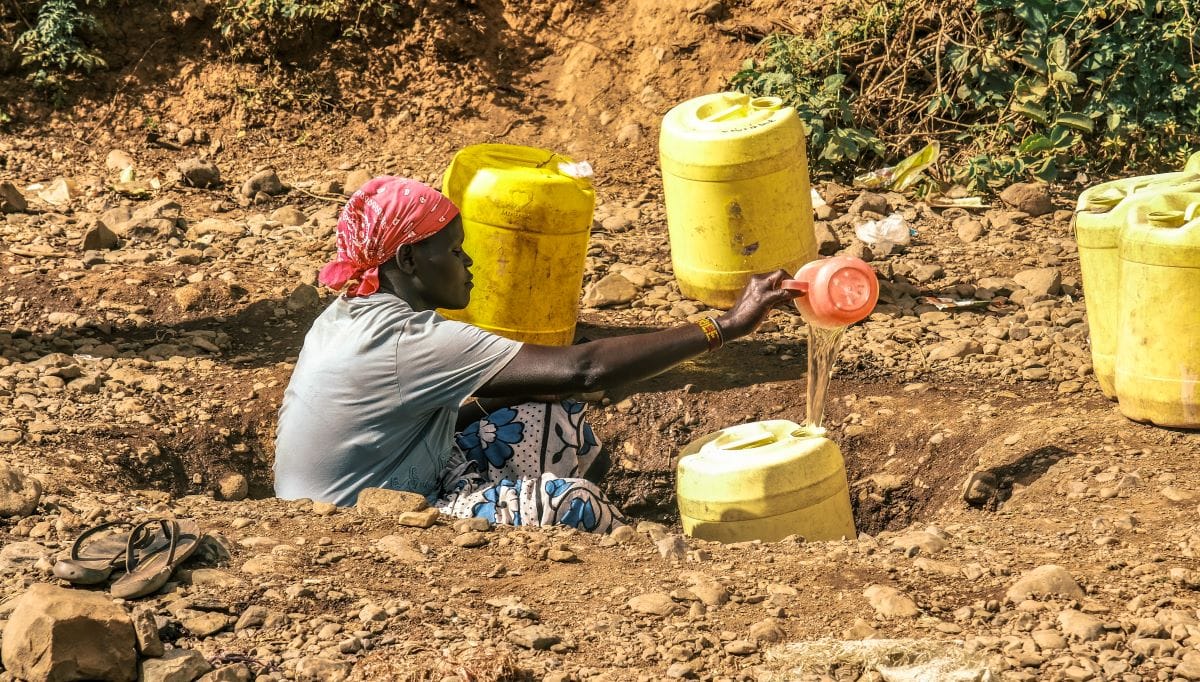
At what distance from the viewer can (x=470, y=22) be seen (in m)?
7.41

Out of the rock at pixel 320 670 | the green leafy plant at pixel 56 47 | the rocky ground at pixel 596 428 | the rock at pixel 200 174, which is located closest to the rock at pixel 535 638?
the rocky ground at pixel 596 428

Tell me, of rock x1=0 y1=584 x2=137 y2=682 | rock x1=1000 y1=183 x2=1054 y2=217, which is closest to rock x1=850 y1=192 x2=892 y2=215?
rock x1=1000 y1=183 x2=1054 y2=217

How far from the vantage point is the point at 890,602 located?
271 cm

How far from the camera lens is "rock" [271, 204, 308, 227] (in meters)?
5.88

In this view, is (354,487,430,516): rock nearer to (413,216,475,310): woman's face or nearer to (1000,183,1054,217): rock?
(413,216,475,310): woman's face

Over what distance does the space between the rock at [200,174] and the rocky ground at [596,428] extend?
1cm

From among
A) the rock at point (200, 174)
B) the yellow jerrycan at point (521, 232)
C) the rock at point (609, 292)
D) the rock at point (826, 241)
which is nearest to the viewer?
the yellow jerrycan at point (521, 232)

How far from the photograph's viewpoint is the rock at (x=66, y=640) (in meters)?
2.31

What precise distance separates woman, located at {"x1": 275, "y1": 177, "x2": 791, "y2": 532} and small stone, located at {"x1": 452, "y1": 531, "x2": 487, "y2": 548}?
0.22 metres

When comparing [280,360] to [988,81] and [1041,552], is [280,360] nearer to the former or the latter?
[1041,552]

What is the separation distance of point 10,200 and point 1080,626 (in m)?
4.95

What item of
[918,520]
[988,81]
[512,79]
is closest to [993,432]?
[918,520]

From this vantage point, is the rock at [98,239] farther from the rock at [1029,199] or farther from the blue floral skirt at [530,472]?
the rock at [1029,199]

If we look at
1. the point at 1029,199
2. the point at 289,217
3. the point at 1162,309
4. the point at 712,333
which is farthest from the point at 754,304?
the point at 289,217
